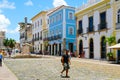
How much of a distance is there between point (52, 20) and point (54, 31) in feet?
8.62

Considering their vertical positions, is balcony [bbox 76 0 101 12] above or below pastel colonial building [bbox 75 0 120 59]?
above

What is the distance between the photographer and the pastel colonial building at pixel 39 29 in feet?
197

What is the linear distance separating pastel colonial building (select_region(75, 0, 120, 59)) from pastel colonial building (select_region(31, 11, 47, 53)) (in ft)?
70.6

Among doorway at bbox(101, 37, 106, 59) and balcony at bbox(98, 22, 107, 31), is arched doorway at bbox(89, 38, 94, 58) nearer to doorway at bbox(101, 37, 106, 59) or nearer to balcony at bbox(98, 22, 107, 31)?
doorway at bbox(101, 37, 106, 59)

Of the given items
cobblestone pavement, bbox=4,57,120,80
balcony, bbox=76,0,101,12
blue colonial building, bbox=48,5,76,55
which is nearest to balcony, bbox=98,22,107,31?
balcony, bbox=76,0,101,12

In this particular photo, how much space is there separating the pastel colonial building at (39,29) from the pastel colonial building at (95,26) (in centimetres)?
2153

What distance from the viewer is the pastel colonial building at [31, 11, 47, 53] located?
197 feet

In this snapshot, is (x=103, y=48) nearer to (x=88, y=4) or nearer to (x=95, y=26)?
(x=95, y=26)

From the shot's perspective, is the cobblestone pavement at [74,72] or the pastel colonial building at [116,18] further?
the pastel colonial building at [116,18]

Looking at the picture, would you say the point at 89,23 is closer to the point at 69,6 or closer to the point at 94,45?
the point at 94,45

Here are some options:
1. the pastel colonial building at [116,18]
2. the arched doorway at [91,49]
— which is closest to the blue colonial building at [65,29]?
the arched doorway at [91,49]

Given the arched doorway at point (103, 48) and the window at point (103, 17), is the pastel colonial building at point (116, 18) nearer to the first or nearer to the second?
the window at point (103, 17)

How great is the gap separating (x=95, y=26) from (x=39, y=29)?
3084 centimetres

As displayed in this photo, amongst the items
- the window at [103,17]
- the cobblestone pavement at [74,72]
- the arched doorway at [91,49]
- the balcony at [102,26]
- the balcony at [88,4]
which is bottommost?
the cobblestone pavement at [74,72]
